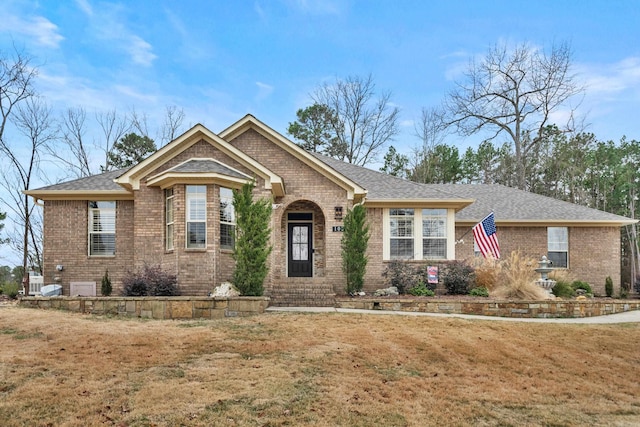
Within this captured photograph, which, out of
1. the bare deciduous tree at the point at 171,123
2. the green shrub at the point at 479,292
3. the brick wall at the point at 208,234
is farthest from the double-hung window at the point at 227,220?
the bare deciduous tree at the point at 171,123

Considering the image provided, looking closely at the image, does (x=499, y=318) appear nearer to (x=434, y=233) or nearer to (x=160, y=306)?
(x=434, y=233)

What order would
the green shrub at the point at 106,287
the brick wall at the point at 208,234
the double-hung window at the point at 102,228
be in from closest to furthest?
the brick wall at the point at 208,234 → the green shrub at the point at 106,287 → the double-hung window at the point at 102,228

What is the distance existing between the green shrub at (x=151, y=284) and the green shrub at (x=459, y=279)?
30.2 ft

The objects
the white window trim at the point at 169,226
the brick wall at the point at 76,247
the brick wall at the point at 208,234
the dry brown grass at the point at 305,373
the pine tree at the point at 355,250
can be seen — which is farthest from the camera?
the brick wall at the point at 76,247

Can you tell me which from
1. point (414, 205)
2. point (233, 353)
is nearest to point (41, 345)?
point (233, 353)

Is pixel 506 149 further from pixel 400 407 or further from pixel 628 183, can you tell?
pixel 400 407

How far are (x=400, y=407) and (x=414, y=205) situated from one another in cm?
1313

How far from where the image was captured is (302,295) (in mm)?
14570

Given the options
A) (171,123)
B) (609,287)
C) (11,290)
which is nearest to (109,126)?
(171,123)

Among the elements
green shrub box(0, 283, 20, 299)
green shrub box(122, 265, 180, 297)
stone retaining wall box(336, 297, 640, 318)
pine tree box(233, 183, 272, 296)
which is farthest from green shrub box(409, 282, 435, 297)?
green shrub box(0, 283, 20, 299)

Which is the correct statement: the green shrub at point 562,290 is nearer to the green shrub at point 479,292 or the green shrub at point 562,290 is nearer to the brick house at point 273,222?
the green shrub at point 479,292

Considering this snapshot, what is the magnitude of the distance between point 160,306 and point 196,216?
319 centimetres

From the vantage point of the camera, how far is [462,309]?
1395 centimetres

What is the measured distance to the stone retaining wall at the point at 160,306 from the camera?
1132 cm
